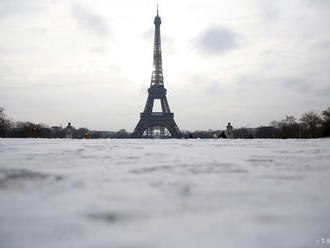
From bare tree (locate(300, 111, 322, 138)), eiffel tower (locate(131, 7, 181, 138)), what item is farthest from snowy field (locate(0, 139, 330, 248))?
bare tree (locate(300, 111, 322, 138))

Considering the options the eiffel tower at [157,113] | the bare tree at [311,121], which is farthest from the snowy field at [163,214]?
the bare tree at [311,121]

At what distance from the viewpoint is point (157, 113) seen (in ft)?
148

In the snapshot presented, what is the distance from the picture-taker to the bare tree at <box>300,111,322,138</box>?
198 ft

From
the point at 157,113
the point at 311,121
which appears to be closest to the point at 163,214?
the point at 157,113

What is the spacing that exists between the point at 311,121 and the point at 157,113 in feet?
122

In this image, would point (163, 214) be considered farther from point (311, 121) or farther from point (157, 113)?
point (311, 121)

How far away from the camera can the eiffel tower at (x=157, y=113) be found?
44.0m

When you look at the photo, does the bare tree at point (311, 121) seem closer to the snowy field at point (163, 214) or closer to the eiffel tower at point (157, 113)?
the eiffel tower at point (157, 113)

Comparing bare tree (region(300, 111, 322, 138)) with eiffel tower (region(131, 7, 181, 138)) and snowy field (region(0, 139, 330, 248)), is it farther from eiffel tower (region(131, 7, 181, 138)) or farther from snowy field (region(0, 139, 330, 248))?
snowy field (region(0, 139, 330, 248))

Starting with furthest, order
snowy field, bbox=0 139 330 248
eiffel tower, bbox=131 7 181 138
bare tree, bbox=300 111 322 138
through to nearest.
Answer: bare tree, bbox=300 111 322 138 → eiffel tower, bbox=131 7 181 138 → snowy field, bbox=0 139 330 248

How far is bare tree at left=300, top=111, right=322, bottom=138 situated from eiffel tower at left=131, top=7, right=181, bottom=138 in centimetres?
3300

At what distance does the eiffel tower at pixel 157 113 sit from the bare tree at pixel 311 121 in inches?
1299

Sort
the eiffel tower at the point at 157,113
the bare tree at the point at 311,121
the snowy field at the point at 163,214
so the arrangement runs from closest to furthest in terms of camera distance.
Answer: the snowy field at the point at 163,214
the eiffel tower at the point at 157,113
the bare tree at the point at 311,121

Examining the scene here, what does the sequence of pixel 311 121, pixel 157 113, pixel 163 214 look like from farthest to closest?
pixel 311 121, pixel 157 113, pixel 163 214
